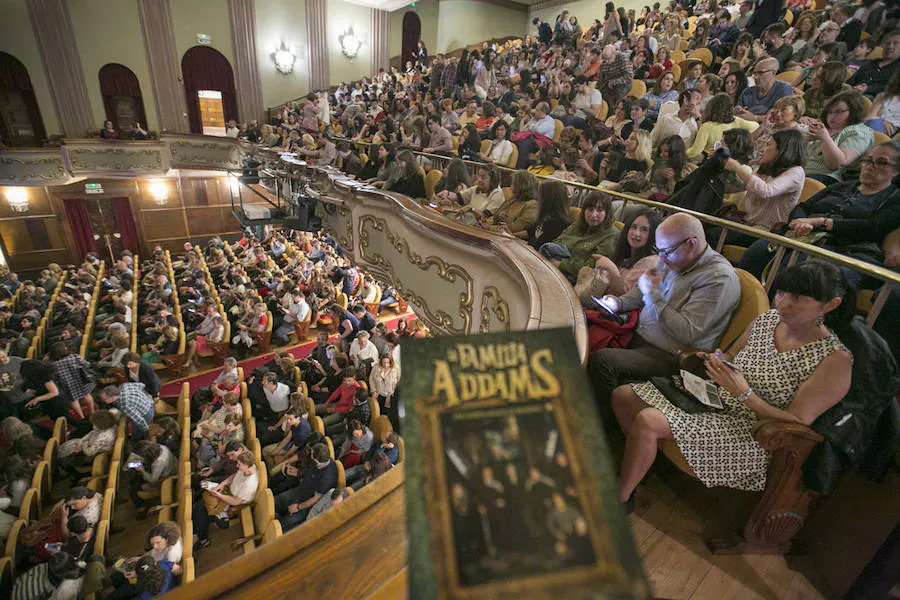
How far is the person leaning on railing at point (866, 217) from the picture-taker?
1939mm

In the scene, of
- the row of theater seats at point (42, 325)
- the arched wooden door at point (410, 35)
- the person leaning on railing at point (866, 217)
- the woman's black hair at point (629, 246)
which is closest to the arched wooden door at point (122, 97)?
the row of theater seats at point (42, 325)

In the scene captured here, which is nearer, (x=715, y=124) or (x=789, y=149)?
(x=789, y=149)

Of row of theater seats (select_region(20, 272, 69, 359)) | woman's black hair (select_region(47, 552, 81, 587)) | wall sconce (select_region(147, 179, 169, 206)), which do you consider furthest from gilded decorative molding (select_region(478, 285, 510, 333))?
wall sconce (select_region(147, 179, 169, 206))

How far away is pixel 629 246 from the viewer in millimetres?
2525

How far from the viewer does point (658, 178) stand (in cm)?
313

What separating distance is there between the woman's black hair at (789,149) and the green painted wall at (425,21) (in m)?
17.2

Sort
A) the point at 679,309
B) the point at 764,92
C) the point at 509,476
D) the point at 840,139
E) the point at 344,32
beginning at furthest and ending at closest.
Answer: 1. the point at 344,32
2. the point at 764,92
3. the point at 840,139
4. the point at 679,309
5. the point at 509,476

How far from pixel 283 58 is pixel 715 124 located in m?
16.0

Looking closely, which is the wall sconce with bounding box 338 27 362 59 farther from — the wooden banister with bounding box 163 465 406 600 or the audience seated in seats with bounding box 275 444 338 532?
the wooden banister with bounding box 163 465 406 600

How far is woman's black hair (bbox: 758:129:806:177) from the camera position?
92.4 inches

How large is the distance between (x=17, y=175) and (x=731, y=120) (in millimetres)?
15700

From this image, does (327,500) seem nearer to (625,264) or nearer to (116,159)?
(625,264)

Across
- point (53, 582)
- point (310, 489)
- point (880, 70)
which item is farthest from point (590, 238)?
point (53, 582)

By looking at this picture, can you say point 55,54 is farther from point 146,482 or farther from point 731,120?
point 731,120
